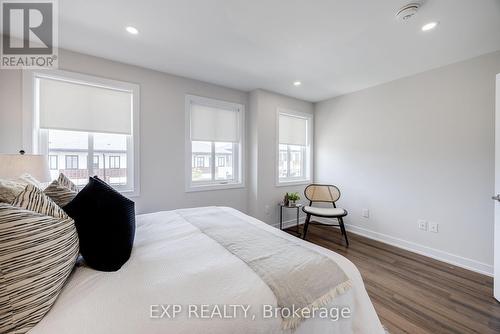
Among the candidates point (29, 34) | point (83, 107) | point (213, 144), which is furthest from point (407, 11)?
point (29, 34)

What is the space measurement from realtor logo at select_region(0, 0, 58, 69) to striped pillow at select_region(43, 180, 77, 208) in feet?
5.02

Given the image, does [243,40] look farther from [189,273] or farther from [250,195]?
[250,195]

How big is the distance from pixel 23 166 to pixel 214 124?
7.20 ft

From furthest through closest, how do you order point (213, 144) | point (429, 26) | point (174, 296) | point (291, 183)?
1. point (291, 183)
2. point (213, 144)
3. point (429, 26)
4. point (174, 296)

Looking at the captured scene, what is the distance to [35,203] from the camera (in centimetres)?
84

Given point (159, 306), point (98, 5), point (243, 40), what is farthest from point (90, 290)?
point (243, 40)

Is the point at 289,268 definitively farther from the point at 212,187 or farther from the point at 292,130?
the point at 292,130

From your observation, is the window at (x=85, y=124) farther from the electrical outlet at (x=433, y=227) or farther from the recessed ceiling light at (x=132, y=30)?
the electrical outlet at (x=433, y=227)

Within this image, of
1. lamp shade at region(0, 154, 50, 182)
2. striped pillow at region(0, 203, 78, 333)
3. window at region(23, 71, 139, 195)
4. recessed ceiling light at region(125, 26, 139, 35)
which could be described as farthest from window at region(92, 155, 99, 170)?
striped pillow at region(0, 203, 78, 333)

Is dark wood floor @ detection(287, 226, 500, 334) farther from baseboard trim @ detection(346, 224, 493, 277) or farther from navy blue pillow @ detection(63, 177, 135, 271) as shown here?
navy blue pillow @ detection(63, 177, 135, 271)

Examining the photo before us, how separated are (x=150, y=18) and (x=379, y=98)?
3.25m

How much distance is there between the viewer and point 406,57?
7.74 ft

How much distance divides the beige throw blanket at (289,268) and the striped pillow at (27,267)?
773mm

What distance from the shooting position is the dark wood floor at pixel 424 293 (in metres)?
1.57
